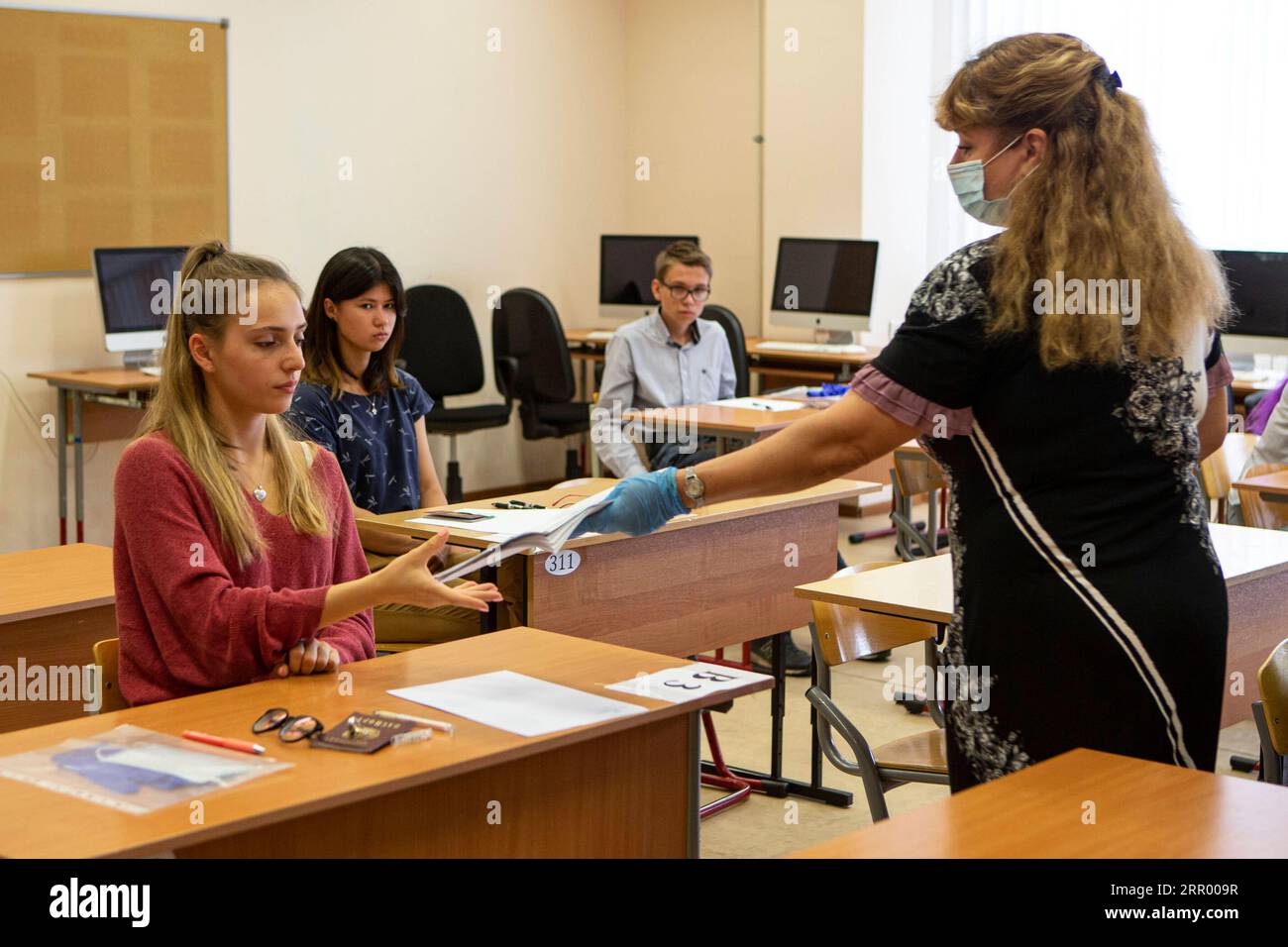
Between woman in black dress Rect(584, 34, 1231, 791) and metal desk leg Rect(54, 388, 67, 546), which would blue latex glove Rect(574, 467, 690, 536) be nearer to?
woman in black dress Rect(584, 34, 1231, 791)

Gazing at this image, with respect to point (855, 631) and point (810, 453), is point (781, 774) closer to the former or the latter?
point (855, 631)

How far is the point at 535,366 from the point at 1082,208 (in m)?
5.57

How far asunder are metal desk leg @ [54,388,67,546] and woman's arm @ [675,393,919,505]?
4812 millimetres

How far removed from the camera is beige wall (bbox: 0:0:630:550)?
6.13 m

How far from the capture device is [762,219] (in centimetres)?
791

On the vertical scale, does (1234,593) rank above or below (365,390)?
below

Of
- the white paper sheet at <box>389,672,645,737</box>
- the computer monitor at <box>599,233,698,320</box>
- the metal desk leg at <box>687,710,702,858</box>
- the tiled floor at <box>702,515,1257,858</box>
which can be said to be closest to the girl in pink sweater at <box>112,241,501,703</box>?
the white paper sheet at <box>389,672,645,737</box>

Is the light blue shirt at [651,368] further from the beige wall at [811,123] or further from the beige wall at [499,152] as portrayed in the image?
the beige wall at [811,123]

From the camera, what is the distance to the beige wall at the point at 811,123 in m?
7.42

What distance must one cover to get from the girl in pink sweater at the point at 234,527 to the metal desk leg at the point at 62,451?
4046 mm

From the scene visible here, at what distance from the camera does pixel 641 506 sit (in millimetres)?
1921

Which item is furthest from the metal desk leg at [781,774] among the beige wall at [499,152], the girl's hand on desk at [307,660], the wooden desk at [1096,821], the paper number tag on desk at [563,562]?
the beige wall at [499,152]

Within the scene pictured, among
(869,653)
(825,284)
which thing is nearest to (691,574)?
(869,653)
